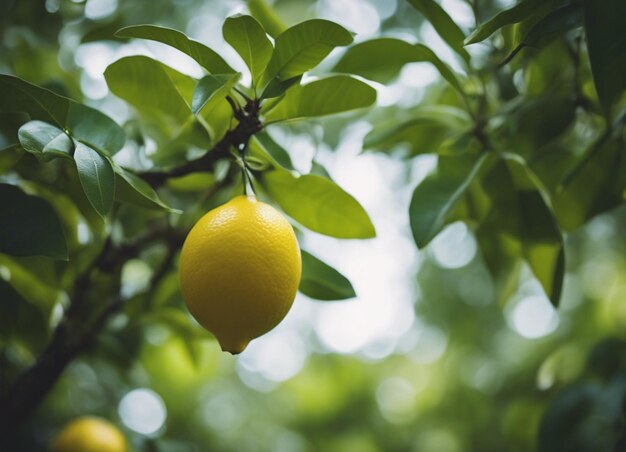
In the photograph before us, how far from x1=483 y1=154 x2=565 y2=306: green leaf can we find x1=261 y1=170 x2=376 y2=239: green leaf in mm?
263

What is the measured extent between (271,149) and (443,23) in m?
0.33

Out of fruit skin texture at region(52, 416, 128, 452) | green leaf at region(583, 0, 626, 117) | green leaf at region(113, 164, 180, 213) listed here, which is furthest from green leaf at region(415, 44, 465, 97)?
fruit skin texture at region(52, 416, 128, 452)

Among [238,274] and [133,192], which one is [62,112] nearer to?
[133,192]

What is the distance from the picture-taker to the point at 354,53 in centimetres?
95

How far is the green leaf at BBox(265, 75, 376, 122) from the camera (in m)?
0.75

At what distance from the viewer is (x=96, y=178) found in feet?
2.06

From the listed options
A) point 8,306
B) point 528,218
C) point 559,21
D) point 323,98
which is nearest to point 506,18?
point 559,21

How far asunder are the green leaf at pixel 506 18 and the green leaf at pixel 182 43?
32 cm

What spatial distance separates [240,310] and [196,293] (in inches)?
2.3

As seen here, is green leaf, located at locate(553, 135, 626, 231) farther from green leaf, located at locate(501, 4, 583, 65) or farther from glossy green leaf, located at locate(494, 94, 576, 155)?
green leaf, located at locate(501, 4, 583, 65)

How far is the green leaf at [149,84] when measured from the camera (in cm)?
76

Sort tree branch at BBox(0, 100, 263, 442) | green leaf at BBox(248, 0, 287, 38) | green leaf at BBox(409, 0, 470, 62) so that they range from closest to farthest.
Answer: green leaf at BBox(409, 0, 470, 62)
green leaf at BBox(248, 0, 287, 38)
tree branch at BBox(0, 100, 263, 442)

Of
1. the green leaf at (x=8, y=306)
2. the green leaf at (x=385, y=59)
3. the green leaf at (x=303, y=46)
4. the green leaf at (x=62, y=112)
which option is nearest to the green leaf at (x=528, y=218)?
the green leaf at (x=385, y=59)

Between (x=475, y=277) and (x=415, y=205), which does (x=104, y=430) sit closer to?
(x=415, y=205)
